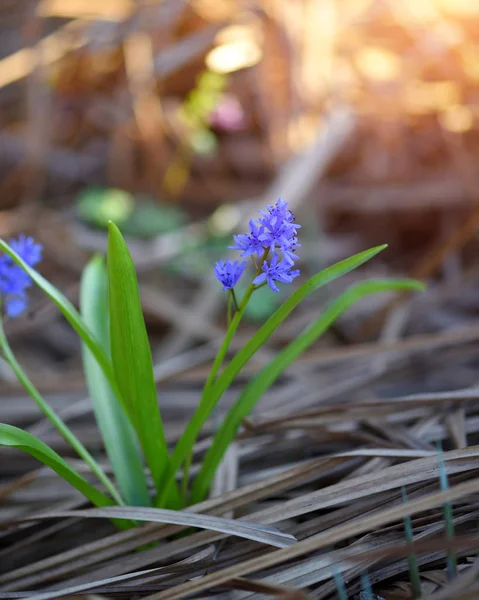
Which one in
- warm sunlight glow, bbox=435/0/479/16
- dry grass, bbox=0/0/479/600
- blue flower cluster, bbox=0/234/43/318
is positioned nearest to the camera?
dry grass, bbox=0/0/479/600

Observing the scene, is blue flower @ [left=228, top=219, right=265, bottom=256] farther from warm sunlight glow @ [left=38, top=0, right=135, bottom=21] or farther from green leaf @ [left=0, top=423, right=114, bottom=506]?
warm sunlight glow @ [left=38, top=0, right=135, bottom=21]

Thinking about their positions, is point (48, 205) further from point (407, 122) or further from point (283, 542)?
point (283, 542)

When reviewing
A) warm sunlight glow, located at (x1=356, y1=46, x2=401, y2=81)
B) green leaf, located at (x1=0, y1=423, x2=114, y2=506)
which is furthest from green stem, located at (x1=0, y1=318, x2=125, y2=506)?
warm sunlight glow, located at (x1=356, y1=46, x2=401, y2=81)

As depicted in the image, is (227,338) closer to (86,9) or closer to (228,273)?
(228,273)

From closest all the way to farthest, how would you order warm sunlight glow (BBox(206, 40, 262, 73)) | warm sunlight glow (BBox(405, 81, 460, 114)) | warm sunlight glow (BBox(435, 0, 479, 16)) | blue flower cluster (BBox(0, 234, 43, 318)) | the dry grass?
the dry grass
blue flower cluster (BBox(0, 234, 43, 318))
warm sunlight glow (BBox(206, 40, 262, 73))
warm sunlight glow (BBox(405, 81, 460, 114))
warm sunlight glow (BBox(435, 0, 479, 16))

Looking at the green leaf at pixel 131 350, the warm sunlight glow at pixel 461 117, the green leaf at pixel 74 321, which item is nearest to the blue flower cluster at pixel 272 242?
the green leaf at pixel 131 350

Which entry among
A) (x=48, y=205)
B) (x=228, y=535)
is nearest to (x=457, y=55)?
(x=48, y=205)

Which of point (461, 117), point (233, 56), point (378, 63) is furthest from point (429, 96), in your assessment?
point (233, 56)
